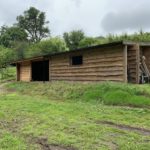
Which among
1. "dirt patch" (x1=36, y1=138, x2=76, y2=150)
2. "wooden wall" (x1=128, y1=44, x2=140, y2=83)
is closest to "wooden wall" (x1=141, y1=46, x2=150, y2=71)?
"wooden wall" (x1=128, y1=44, x2=140, y2=83)

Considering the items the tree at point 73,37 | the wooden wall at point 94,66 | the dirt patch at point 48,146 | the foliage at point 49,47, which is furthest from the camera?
the tree at point 73,37

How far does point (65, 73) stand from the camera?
21.7 metres

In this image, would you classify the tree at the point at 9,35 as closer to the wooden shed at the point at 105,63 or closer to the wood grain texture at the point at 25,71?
the wood grain texture at the point at 25,71

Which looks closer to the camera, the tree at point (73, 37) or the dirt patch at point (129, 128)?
the dirt patch at point (129, 128)

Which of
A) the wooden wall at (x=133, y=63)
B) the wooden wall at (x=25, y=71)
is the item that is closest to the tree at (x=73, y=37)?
the wooden wall at (x=25, y=71)

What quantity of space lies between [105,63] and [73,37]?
32.7 metres

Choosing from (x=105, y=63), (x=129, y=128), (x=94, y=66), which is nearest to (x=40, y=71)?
(x=94, y=66)

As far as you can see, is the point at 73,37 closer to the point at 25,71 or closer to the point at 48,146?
the point at 25,71

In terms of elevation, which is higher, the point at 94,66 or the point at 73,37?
the point at 73,37

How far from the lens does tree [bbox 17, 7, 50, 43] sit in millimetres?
69500

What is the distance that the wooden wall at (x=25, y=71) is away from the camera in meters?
27.9

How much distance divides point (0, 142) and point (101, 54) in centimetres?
1220

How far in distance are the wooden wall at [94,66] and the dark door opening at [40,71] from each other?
5.15m

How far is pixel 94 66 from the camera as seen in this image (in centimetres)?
1883
